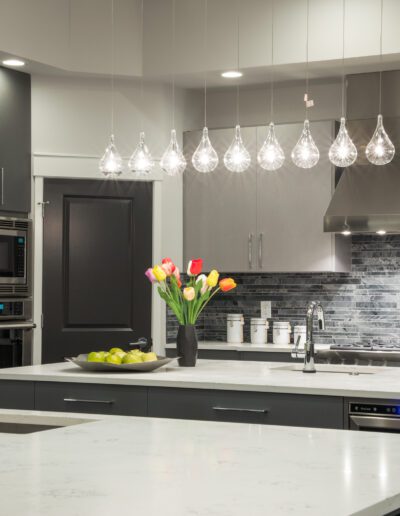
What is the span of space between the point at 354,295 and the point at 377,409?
299 centimetres

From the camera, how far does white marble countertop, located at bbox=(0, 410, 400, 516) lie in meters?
1.79

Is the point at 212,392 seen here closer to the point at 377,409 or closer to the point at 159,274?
the point at 377,409

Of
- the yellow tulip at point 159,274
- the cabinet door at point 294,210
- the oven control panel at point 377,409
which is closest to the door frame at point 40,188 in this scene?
the cabinet door at point 294,210

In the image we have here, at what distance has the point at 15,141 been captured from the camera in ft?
20.8

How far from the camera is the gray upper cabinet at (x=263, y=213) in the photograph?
657 centimetres

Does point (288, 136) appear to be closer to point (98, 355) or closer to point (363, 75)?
point (363, 75)

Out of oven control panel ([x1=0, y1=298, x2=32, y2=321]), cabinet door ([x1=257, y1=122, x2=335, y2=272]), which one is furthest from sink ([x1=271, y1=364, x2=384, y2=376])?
oven control panel ([x1=0, y1=298, x2=32, y2=321])

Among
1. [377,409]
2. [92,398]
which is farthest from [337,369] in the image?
[92,398]

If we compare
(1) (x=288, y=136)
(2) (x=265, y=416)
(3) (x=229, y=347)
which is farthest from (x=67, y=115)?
(2) (x=265, y=416)

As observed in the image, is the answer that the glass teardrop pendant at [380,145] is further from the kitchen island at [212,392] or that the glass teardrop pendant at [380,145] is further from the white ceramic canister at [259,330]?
the white ceramic canister at [259,330]

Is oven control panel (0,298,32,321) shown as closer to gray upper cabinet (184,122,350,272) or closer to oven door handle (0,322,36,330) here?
oven door handle (0,322,36,330)

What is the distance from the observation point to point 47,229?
657cm

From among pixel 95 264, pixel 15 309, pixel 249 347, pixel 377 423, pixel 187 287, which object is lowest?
pixel 377 423

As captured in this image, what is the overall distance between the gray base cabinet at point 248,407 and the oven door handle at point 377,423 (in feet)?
0.28
